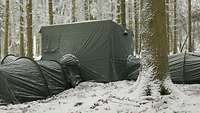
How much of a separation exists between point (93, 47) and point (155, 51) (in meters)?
6.23

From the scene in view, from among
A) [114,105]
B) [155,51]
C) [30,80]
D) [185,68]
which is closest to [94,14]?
[185,68]

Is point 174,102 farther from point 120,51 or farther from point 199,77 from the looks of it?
point 120,51

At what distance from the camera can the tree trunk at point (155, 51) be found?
29.4 ft

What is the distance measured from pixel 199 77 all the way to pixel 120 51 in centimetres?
411

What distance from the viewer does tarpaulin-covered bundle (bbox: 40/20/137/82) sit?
579 inches

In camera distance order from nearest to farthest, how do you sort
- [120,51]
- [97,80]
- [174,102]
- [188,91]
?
[174,102] < [188,91] < [97,80] < [120,51]

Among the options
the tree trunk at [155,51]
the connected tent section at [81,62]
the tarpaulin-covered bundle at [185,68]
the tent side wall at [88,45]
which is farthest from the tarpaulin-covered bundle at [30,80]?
the tarpaulin-covered bundle at [185,68]

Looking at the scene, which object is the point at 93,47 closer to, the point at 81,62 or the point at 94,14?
the point at 81,62

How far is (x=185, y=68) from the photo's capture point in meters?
13.4

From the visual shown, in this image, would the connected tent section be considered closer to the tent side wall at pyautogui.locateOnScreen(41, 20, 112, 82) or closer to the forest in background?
the tent side wall at pyautogui.locateOnScreen(41, 20, 112, 82)

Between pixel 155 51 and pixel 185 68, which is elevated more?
pixel 155 51

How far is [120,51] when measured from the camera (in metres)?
15.8

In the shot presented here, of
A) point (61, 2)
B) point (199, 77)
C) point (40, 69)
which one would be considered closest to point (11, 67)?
point (40, 69)

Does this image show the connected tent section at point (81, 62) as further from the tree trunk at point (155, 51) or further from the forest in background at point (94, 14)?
the forest in background at point (94, 14)
